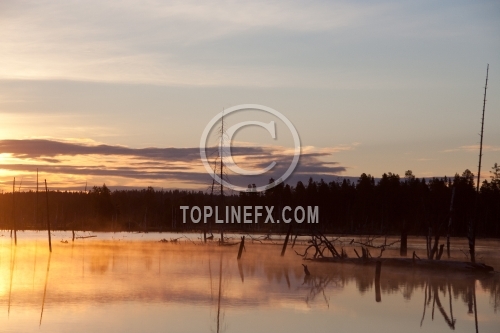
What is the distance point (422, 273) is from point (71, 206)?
156 m

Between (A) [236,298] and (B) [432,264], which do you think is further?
(B) [432,264]

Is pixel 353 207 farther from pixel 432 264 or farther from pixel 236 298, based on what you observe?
pixel 236 298

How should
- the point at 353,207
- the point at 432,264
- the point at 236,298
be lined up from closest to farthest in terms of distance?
the point at 236,298 → the point at 432,264 → the point at 353,207

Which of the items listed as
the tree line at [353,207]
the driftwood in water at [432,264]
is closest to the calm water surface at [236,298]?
the driftwood in water at [432,264]

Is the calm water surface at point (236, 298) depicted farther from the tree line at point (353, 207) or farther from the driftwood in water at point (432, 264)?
the tree line at point (353, 207)

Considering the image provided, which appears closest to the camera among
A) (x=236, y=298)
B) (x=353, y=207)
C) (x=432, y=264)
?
(x=236, y=298)

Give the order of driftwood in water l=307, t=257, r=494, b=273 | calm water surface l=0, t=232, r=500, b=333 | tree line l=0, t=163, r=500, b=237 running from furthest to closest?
1. tree line l=0, t=163, r=500, b=237
2. driftwood in water l=307, t=257, r=494, b=273
3. calm water surface l=0, t=232, r=500, b=333

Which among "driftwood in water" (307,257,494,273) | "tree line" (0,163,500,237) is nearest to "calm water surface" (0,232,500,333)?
"driftwood in water" (307,257,494,273)

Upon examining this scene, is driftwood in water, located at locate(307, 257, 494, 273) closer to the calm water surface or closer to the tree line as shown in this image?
the calm water surface

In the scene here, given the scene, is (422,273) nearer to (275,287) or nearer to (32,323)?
(275,287)

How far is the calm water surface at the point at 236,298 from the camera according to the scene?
81.9 feet

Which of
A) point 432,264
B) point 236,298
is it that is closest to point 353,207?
point 432,264

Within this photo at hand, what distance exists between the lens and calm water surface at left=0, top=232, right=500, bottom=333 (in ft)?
81.9

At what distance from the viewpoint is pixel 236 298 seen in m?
32.0
